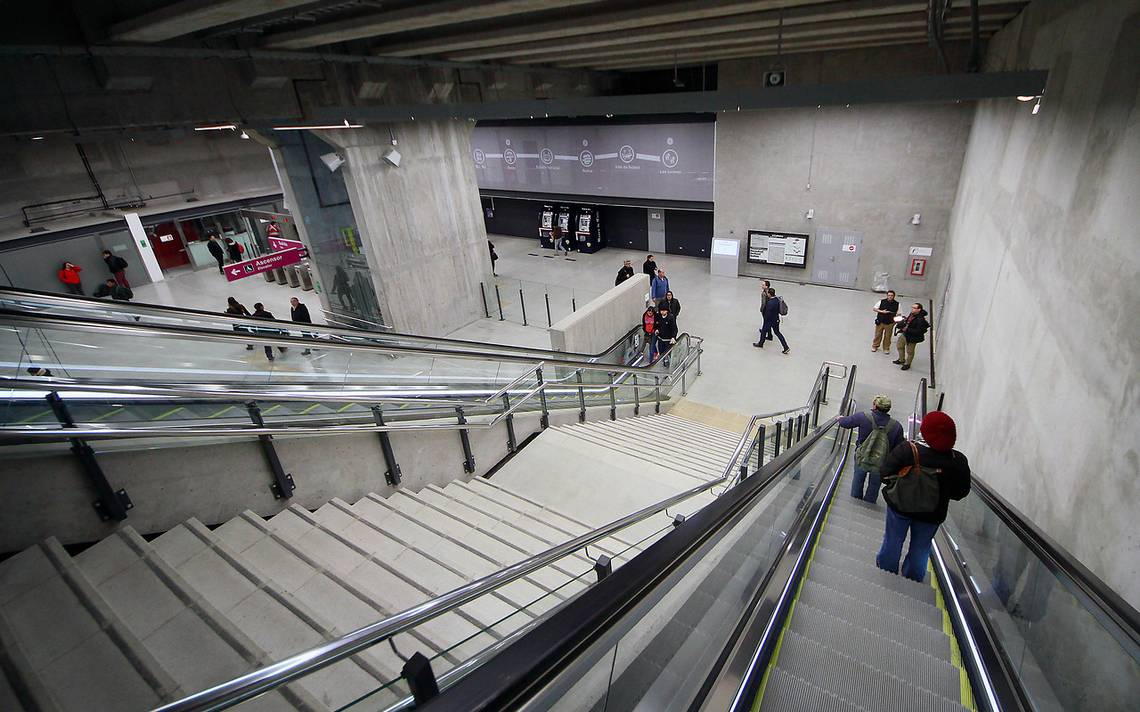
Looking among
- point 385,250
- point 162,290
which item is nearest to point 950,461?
point 385,250

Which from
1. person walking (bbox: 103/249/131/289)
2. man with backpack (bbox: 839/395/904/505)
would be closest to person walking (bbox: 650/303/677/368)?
man with backpack (bbox: 839/395/904/505)

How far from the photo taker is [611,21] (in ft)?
20.4

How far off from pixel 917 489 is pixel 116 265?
1912 cm

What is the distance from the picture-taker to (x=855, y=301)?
12.7 metres

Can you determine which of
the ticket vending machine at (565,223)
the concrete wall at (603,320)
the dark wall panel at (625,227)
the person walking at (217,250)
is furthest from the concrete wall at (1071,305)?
the person walking at (217,250)

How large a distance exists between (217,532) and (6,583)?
2.86ft

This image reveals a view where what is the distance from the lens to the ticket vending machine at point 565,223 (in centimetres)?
1791

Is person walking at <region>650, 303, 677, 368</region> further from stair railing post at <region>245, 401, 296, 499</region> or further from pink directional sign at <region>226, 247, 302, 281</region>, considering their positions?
pink directional sign at <region>226, 247, 302, 281</region>

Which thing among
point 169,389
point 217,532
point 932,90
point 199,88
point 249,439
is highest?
point 199,88

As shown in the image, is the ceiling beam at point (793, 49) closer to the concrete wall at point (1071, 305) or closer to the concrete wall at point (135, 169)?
the concrete wall at point (1071, 305)

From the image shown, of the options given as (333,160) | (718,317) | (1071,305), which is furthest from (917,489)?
(333,160)

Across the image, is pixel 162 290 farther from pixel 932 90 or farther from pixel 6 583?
pixel 932 90

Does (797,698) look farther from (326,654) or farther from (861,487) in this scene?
(861,487)

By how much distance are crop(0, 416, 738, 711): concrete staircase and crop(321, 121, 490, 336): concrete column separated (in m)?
7.87
